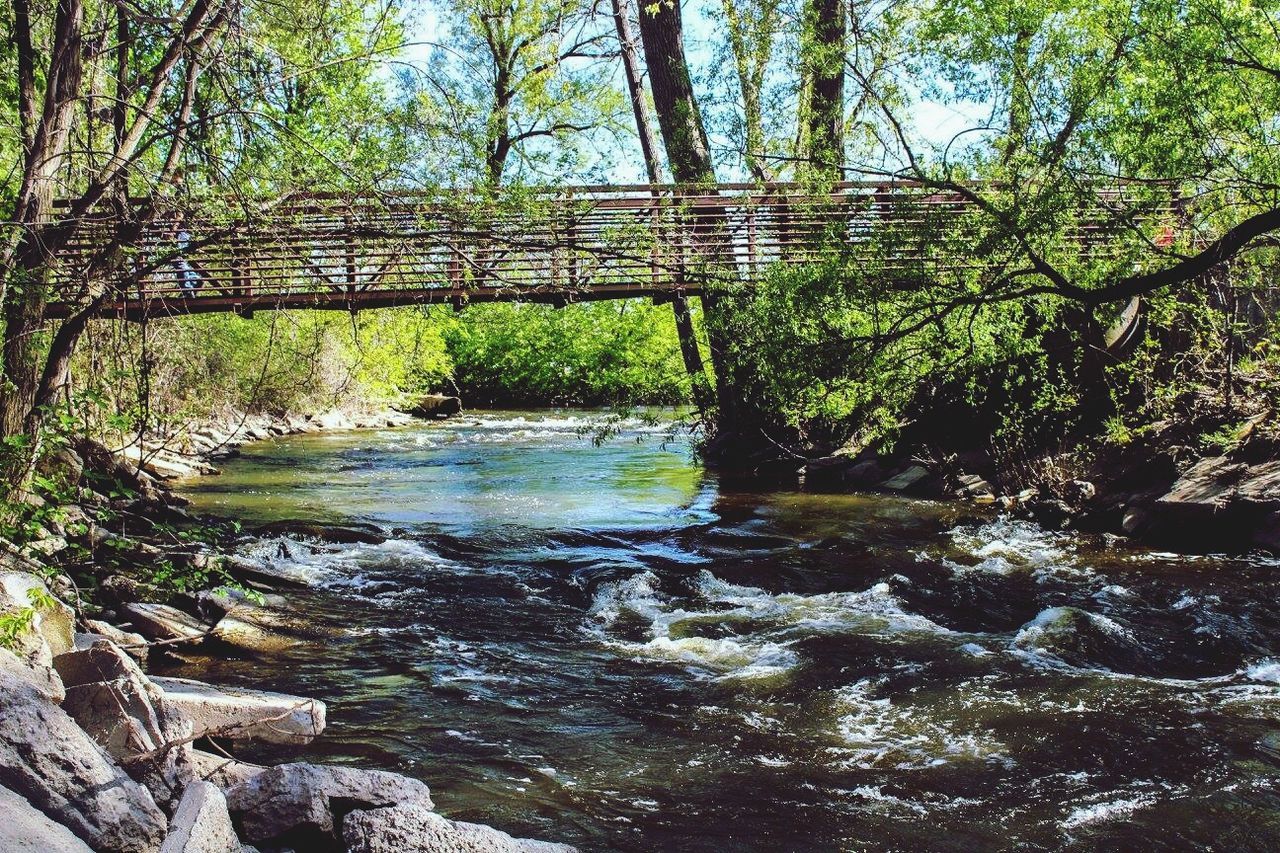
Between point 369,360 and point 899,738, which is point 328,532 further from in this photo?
point 369,360

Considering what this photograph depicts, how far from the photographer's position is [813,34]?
938cm

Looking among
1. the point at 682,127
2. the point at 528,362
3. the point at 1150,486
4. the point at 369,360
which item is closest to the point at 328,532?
the point at 682,127

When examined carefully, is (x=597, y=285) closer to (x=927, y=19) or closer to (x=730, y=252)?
(x=730, y=252)

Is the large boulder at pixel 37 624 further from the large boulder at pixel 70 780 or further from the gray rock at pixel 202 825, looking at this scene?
the gray rock at pixel 202 825

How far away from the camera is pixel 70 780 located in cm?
325

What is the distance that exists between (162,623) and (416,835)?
3522 millimetres

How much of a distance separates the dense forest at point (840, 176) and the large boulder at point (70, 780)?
2269 mm

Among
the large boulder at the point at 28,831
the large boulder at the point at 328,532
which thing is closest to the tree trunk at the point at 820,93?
the large boulder at the point at 328,532

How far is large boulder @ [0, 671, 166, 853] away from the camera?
316cm

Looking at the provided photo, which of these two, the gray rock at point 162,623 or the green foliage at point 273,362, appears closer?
the gray rock at point 162,623

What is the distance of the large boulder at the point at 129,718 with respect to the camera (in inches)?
148

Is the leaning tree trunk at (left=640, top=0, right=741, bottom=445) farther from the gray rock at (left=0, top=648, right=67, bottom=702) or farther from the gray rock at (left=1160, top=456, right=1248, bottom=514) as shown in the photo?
the gray rock at (left=0, top=648, right=67, bottom=702)

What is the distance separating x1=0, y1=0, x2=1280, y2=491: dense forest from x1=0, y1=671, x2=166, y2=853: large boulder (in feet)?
7.44

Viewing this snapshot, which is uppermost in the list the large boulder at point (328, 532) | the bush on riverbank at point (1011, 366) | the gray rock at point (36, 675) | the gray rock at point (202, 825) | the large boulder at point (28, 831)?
the bush on riverbank at point (1011, 366)
